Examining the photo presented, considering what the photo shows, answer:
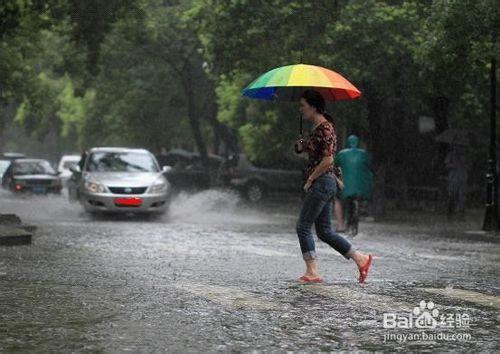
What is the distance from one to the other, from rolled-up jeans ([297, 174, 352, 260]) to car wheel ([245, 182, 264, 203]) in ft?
82.3

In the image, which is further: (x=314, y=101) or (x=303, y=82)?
(x=303, y=82)

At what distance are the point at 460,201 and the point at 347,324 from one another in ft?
62.9

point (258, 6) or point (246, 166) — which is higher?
point (258, 6)

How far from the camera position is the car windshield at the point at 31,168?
33812 millimetres

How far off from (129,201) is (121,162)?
1933mm

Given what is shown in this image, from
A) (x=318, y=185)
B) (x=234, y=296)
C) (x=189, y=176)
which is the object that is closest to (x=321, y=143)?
(x=318, y=185)

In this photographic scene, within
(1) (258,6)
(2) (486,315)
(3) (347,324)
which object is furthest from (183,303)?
(1) (258,6)

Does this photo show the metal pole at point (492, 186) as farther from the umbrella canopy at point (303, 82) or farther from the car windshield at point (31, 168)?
the car windshield at point (31, 168)

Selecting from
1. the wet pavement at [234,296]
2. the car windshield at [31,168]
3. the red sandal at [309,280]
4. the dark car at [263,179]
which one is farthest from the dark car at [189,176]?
the red sandal at [309,280]

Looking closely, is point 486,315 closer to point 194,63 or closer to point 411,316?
point 411,316

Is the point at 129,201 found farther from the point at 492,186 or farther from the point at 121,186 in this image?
the point at 492,186

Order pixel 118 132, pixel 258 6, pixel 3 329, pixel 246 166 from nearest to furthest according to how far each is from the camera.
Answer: pixel 3 329
pixel 258 6
pixel 246 166
pixel 118 132

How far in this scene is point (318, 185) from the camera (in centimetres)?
911

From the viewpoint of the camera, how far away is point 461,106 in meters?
26.7
